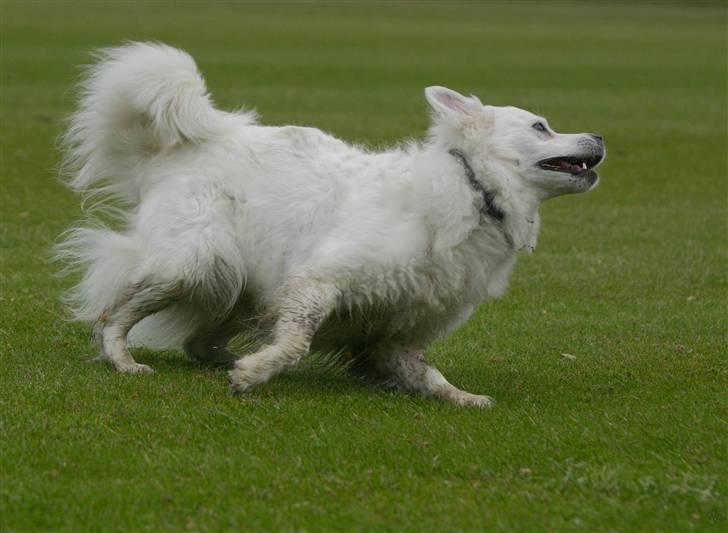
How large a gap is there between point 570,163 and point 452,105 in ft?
2.62

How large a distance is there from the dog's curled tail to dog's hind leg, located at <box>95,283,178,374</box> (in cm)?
96

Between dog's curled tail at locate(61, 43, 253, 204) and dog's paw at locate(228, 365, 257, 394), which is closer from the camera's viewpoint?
dog's paw at locate(228, 365, 257, 394)

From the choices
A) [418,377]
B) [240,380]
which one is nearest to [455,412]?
[418,377]

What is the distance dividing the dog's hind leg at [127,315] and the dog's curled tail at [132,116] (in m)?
0.96

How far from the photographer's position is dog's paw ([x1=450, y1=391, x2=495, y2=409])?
7.65m

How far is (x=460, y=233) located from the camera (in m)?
7.75

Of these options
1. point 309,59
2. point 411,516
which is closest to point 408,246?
point 411,516

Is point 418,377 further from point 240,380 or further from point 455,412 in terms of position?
point 240,380

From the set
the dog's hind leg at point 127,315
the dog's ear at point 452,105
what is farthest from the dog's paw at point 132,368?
the dog's ear at point 452,105

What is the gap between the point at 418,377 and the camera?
8.09 m

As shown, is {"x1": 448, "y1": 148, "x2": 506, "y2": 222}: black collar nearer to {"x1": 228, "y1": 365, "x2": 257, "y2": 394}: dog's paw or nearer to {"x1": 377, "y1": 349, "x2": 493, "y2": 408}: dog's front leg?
{"x1": 377, "y1": 349, "x2": 493, "y2": 408}: dog's front leg

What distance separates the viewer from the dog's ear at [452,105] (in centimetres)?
802

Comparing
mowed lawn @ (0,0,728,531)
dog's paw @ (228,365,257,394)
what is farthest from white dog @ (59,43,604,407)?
mowed lawn @ (0,0,728,531)

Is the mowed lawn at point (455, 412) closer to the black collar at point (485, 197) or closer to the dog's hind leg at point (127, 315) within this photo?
the dog's hind leg at point (127, 315)
